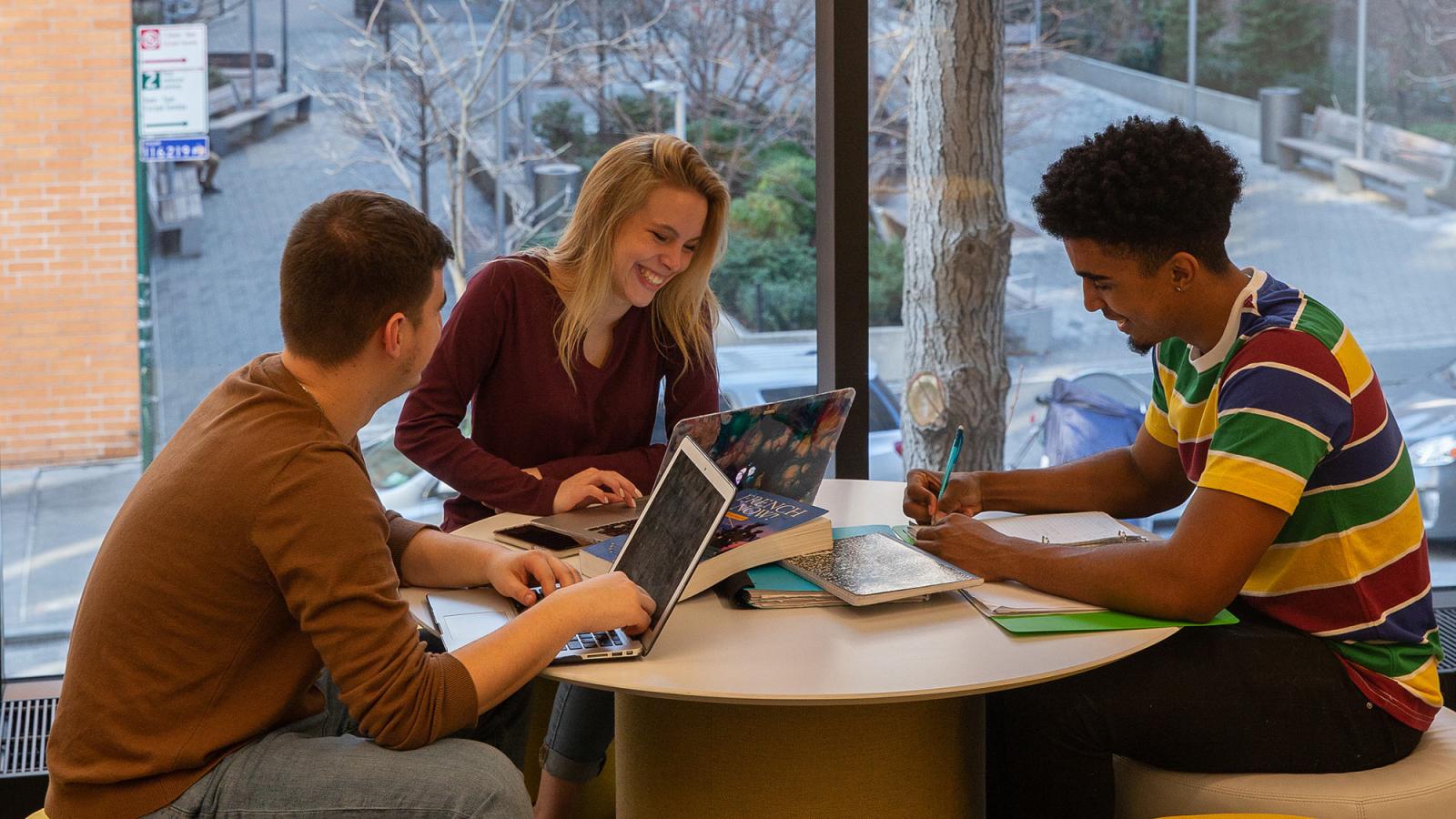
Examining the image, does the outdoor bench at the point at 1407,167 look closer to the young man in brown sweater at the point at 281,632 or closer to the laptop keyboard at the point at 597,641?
the laptop keyboard at the point at 597,641

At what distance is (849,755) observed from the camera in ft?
5.35

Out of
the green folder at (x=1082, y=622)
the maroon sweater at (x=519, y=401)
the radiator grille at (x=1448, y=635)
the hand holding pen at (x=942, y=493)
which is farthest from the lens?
the radiator grille at (x=1448, y=635)

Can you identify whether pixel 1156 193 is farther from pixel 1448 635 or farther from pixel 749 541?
pixel 1448 635

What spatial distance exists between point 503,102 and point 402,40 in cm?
28

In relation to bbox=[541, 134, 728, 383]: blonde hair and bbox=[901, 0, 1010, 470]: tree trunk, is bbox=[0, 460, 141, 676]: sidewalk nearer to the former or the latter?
bbox=[541, 134, 728, 383]: blonde hair

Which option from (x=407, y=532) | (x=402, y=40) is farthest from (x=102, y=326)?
(x=407, y=532)

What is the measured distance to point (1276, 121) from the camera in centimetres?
330

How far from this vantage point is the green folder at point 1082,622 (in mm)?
1573

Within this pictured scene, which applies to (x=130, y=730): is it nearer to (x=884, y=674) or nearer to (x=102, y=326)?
(x=884, y=674)

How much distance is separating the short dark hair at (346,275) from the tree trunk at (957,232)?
6.47ft

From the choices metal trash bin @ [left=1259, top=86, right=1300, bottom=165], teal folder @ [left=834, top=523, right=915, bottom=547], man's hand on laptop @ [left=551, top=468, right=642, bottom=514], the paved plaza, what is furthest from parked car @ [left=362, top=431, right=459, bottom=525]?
metal trash bin @ [left=1259, top=86, right=1300, bottom=165]

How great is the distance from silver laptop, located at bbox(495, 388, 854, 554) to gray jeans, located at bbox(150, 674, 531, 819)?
481 millimetres

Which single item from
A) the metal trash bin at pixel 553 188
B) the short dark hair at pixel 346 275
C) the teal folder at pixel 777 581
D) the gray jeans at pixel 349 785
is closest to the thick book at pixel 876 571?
the teal folder at pixel 777 581

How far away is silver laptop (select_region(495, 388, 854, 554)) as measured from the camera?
172 cm
